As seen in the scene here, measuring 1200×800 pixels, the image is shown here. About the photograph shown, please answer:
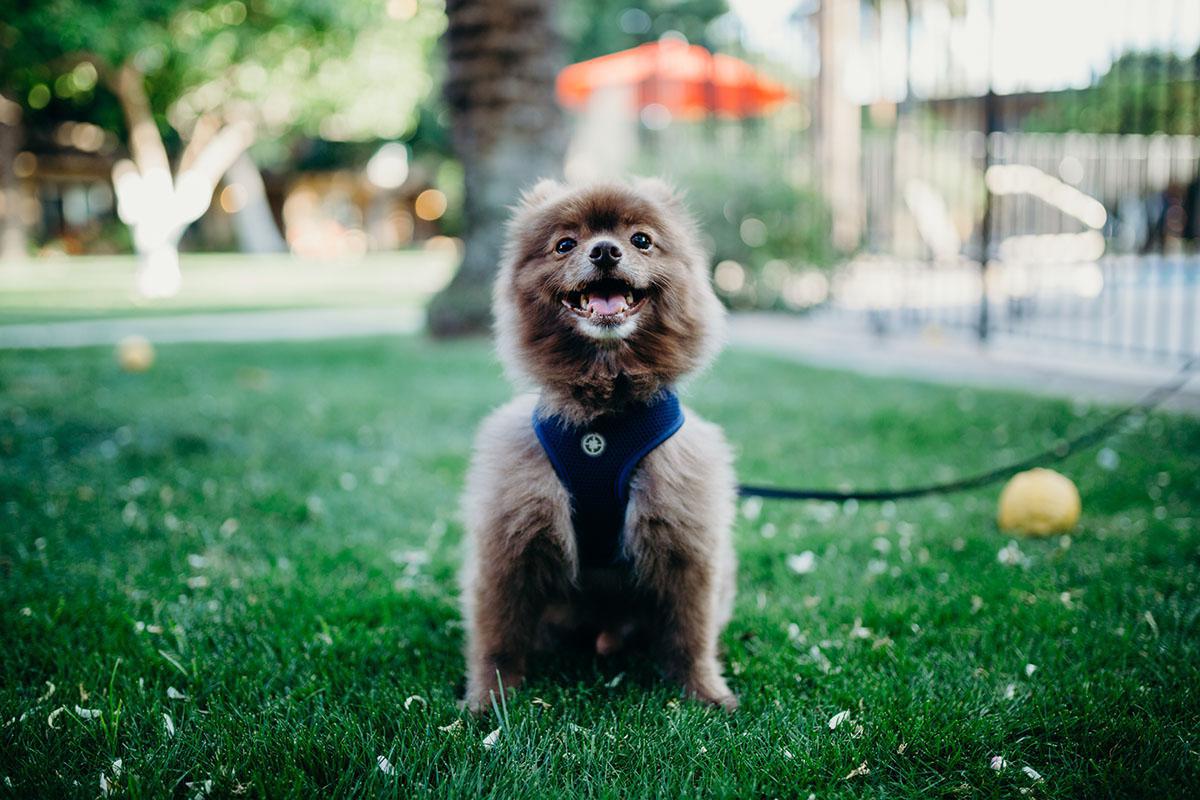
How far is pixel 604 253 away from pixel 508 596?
37.8 inches

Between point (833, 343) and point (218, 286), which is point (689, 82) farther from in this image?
point (218, 286)

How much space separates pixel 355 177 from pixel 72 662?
114ft

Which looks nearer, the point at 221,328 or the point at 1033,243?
the point at 1033,243

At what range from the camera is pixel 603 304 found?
2322 mm

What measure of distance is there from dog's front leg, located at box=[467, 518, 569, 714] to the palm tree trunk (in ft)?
19.8

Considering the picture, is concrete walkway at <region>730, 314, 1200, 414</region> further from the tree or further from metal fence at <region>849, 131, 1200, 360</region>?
the tree

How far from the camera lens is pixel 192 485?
14.6 ft

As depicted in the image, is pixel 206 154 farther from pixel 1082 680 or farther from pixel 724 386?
pixel 1082 680

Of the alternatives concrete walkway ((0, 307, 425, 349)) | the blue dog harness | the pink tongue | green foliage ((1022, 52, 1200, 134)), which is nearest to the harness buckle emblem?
the blue dog harness

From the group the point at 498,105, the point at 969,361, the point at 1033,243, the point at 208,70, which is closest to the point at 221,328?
the point at 498,105

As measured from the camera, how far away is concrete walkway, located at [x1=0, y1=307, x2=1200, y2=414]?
20.5 feet

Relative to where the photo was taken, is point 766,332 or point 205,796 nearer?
point 205,796

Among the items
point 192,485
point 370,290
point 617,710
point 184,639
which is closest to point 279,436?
point 192,485

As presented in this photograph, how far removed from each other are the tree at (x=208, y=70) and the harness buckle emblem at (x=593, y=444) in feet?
49.1
